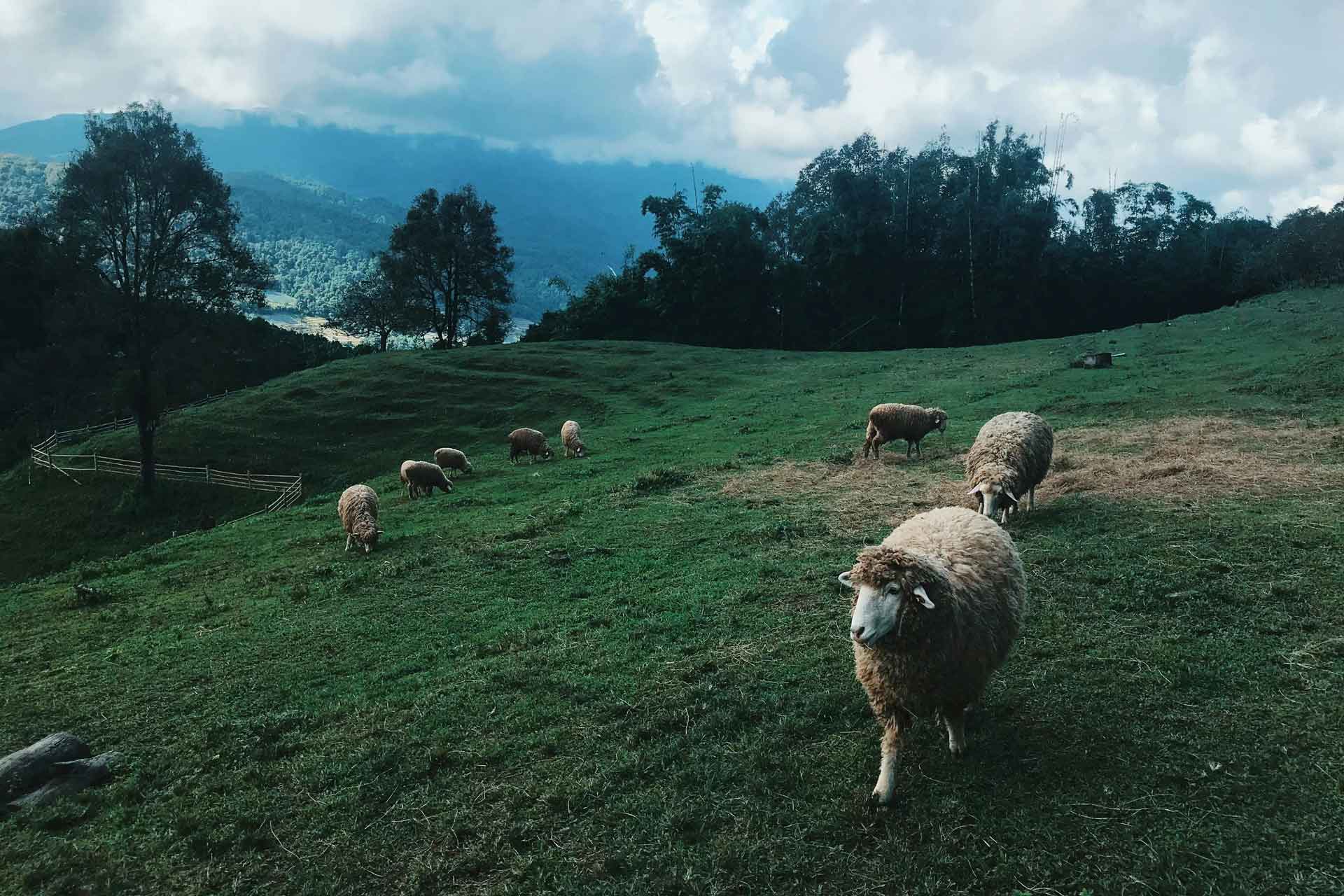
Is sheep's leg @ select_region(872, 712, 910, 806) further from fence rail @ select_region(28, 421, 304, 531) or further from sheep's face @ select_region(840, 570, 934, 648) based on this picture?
fence rail @ select_region(28, 421, 304, 531)

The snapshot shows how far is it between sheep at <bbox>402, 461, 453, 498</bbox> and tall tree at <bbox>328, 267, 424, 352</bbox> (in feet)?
126

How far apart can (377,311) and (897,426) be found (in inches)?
2209

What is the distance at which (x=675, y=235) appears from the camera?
6588 cm

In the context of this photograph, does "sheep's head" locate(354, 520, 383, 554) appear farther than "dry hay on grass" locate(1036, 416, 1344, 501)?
Yes

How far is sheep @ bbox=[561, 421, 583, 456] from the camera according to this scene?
82.8ft

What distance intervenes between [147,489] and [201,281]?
886 cm

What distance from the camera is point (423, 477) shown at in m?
21.4

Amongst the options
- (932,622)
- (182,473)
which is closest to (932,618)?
(932,622)

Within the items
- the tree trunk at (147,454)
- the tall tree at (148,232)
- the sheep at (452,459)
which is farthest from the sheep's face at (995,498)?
the tree trunk at (147,454)

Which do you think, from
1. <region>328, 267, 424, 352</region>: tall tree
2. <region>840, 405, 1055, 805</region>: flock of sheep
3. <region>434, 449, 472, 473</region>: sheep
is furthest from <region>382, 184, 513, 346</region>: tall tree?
<region>840, 405, 1055, 805</region>: flock of sheep

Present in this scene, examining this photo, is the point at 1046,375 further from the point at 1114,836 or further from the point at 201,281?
the point at 201,281

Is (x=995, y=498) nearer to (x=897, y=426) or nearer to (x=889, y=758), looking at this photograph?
(x=897, y=426)

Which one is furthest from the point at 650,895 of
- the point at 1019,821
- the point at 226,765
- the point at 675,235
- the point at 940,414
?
the point at 675,235

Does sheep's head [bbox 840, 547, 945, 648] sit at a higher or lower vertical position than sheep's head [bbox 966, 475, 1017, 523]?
higher
